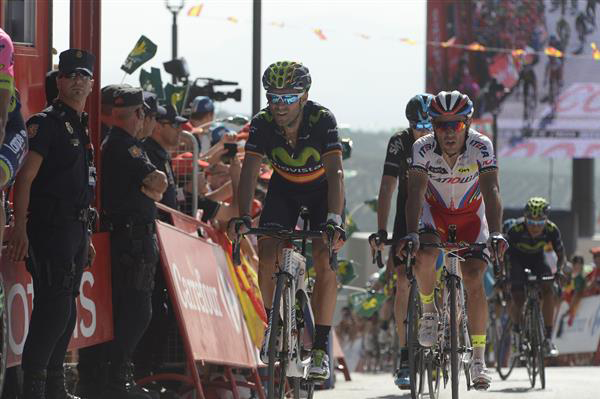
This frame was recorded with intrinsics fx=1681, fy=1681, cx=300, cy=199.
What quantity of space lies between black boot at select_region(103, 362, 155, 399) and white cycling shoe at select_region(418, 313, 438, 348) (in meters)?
1.83

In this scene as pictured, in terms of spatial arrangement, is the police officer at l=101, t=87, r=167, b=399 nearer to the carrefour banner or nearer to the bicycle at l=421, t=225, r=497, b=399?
the bicycle at l=421, t=225, r=497, b=399

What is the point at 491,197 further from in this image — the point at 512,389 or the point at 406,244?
the point at 512,389

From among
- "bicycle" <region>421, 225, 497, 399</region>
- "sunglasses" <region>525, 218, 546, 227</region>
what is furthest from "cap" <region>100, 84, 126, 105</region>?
"sunglasses" <region>525, 218, 546, 227</region>

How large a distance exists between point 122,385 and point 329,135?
1.99 m

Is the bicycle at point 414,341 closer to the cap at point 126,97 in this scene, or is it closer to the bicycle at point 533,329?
the cap at point 126,97

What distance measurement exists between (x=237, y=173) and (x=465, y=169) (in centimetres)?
267

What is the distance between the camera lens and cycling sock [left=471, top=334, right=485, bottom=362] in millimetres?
10898

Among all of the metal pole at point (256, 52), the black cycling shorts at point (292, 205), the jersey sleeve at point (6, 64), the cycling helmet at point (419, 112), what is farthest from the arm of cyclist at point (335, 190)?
the metal pole at point (256, 52)

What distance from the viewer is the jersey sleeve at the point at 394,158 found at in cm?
1220

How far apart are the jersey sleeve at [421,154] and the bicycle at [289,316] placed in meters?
1.15

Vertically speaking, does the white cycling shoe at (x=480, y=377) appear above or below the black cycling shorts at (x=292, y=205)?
below

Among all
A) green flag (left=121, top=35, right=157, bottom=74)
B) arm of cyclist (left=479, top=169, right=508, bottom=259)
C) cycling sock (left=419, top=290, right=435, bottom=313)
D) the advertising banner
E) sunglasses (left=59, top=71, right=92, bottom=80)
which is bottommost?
the advertising banner

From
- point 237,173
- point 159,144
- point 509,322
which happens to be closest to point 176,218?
point 159,144

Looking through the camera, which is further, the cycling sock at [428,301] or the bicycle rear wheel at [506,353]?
the bicycle rear wheel at [506,353]
